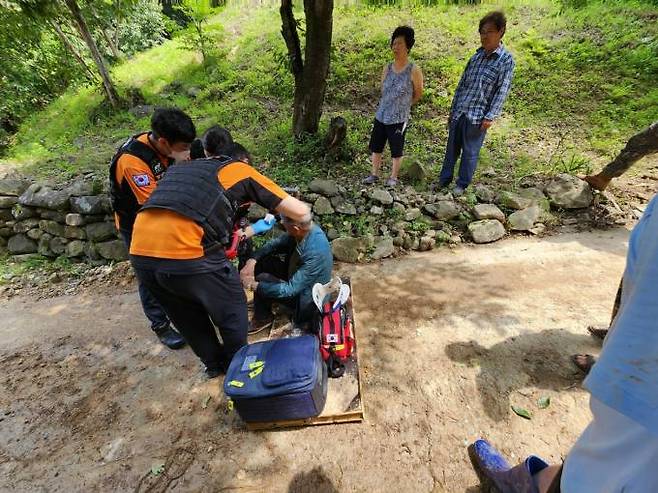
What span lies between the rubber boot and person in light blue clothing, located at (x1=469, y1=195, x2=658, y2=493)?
893mm

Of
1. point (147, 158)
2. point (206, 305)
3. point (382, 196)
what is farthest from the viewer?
point (382, 196)

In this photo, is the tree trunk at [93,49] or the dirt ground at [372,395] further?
the tree trunk at [93,49]

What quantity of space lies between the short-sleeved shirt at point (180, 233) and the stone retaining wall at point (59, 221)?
3.38 meters

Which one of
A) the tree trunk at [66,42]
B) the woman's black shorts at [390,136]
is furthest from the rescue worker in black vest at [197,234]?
the tree trunk at [66,42]

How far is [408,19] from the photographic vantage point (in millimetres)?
8688

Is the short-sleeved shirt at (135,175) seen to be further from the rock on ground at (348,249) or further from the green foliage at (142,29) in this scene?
the green foliage at (142,29)

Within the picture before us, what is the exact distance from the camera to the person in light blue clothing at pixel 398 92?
4.13 metres

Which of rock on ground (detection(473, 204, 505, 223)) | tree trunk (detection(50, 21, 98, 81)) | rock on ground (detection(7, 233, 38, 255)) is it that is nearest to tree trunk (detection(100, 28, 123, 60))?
tree trunk (detection(50, 21, 98, 81))

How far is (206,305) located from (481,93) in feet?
12.5

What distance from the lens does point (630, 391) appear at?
26.9 inches

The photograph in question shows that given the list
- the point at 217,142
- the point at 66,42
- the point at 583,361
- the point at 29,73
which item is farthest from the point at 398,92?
the point at 29,73

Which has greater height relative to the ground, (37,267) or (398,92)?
(398,92)

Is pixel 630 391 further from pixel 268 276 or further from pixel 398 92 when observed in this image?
pixel 398 92

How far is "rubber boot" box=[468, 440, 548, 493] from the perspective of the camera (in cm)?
156
